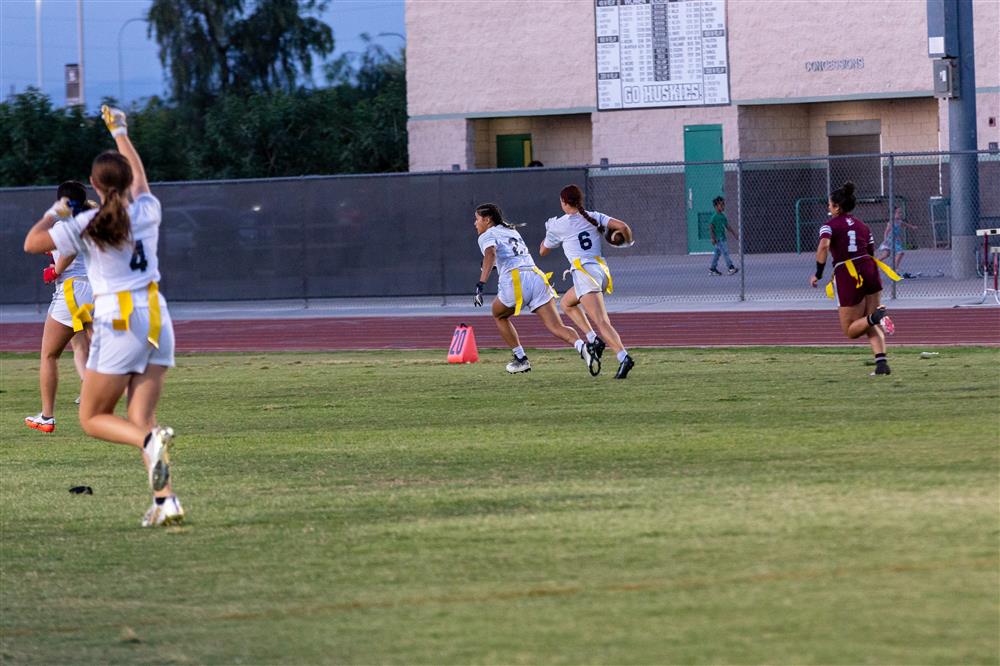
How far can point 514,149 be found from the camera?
4362cm

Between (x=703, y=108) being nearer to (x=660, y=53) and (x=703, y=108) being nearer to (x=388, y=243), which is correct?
(x=660, y=53)

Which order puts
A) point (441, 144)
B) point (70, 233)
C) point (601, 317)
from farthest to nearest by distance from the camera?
point (441, 144) → point (601, 317) → point (70, 233)

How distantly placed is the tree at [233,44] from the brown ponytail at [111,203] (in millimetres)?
48464

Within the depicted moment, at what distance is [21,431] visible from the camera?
13797 millimetres

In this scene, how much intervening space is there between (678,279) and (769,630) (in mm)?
24547

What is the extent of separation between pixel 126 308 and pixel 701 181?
32.0m

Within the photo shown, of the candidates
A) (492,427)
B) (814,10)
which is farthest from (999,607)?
(814,10)

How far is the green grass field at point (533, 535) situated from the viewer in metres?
6.18

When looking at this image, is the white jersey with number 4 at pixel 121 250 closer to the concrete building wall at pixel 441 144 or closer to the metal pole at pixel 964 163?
the metal pole at pixel 964 163

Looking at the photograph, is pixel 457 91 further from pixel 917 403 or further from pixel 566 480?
pixel 566 480

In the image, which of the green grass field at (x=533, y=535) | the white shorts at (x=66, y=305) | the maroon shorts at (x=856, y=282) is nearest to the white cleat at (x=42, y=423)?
the green grass field at (x=533, y=535)

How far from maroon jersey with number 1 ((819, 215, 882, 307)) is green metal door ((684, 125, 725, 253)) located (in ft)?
73.0

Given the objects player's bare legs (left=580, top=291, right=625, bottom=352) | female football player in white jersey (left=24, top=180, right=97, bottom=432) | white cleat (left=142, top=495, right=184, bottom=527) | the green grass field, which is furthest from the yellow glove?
player's bare legs (left=580, top=291, right=625, bottom=352)

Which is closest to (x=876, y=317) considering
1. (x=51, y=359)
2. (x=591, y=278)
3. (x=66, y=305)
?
(x=591, y=278)
